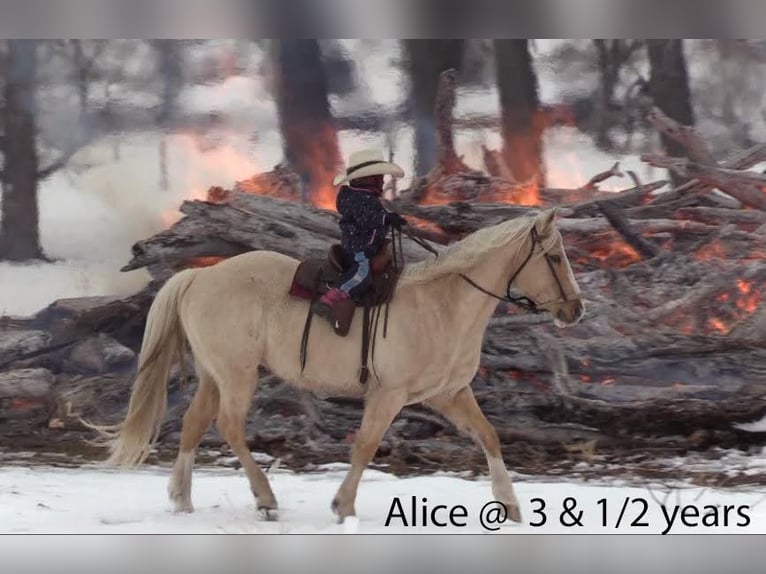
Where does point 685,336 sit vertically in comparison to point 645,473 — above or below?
above

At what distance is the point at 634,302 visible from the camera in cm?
569

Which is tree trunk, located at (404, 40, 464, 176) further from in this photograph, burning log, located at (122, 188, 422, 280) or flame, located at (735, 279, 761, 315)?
flame, located at (735, 279, 761, 315)

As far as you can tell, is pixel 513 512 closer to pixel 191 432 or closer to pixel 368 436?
pixel 368 436

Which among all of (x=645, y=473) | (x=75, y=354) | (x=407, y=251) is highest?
(x=407, y=251)

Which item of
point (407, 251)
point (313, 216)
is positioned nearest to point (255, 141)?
point (313, 216)

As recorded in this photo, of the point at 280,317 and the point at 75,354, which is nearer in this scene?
the point at 280,317

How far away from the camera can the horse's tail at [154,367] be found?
16.9ft

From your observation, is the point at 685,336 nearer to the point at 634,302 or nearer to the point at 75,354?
the point at 634,302

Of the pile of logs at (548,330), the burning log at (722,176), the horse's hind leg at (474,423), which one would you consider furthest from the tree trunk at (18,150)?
the burning log at (722,176)

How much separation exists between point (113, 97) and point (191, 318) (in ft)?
4.69

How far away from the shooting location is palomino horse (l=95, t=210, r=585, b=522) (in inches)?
194

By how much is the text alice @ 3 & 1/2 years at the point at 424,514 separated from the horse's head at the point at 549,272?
44.4 inches

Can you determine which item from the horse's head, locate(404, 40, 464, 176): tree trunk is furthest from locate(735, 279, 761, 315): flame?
locate(404, 40, 464, 176): tree trunk

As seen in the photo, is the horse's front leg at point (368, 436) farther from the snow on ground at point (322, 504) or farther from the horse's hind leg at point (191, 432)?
the horse's hind leg at point (191, 432)
